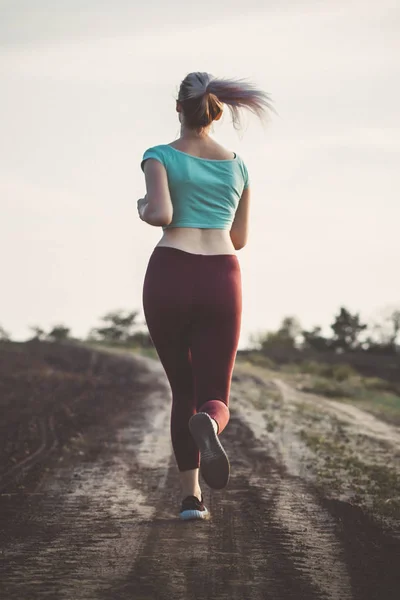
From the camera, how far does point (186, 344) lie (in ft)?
17.1

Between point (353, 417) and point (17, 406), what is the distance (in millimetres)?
5914

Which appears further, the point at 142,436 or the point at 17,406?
the point at 17,406

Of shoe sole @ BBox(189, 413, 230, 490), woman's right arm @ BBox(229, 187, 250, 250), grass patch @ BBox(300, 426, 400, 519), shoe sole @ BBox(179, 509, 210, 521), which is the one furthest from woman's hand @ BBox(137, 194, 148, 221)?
grass patch @ BBox(300, 426, 400, 519)

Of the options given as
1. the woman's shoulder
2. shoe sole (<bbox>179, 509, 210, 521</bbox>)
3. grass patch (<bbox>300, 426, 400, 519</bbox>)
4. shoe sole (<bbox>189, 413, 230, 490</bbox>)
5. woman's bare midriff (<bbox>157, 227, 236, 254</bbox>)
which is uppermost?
the woman's shoulder

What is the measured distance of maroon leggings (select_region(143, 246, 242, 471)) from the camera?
5.00 m

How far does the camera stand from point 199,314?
5051 mm

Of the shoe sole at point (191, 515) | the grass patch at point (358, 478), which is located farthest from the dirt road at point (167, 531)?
the grass patch at point (358, 478)

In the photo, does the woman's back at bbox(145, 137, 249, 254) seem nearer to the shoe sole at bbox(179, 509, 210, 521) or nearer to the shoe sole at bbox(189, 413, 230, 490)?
the shoe sole at bbox(189, 413, 230, 490)

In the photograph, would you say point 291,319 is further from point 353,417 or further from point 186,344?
Answer: point 186,344

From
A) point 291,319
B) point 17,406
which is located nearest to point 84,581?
point 17,406

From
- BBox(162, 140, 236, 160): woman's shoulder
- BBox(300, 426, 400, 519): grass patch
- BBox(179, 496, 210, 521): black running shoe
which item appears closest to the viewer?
BBox(162, 140, 236, 160): woman's shoulder

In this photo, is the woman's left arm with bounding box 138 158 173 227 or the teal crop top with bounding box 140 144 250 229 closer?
the woman's left arm with bounding box 138 158 173 227

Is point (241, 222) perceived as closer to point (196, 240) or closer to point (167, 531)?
point (196, 240)

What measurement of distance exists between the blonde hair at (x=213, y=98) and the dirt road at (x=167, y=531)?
2.24m
